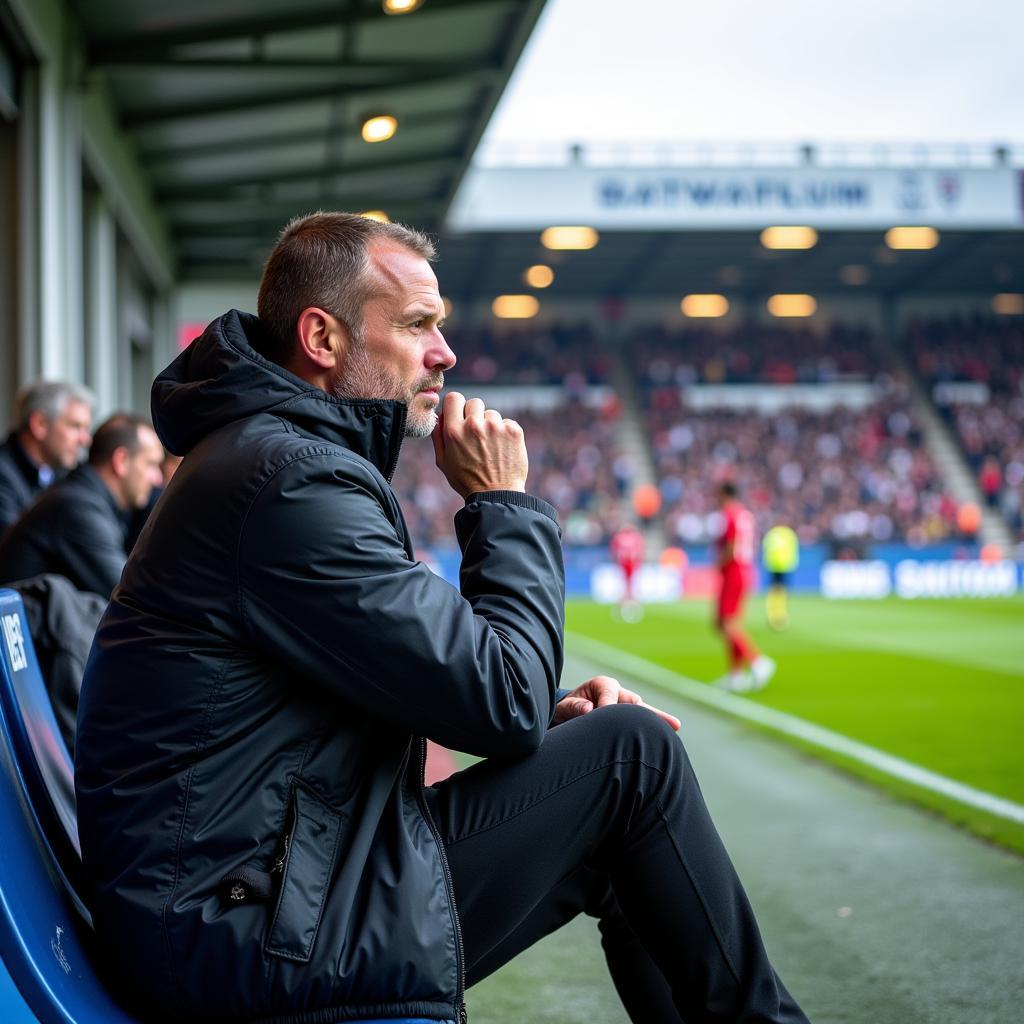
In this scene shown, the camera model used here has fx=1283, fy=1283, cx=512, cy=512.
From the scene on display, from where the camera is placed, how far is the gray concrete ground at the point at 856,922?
3436 mm

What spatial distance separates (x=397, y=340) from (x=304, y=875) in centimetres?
93

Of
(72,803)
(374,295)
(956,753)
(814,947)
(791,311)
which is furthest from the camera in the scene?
(791,311)

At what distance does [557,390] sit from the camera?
124ft

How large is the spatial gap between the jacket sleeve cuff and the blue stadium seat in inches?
32.2

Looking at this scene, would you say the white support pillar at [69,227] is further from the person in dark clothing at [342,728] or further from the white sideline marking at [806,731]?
the person in dark clothing at [342,728]

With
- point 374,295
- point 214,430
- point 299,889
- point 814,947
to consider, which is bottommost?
point 814,947

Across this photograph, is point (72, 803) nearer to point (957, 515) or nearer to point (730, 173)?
point (730, 173)

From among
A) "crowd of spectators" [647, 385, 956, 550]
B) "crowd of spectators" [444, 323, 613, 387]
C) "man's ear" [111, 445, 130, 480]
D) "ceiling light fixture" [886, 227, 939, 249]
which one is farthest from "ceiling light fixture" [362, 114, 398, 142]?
"crowd of spectators" [444, 323, 613, 387]

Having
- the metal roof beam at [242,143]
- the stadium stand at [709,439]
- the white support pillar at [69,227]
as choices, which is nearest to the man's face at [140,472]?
the white support pillar at [69,227]

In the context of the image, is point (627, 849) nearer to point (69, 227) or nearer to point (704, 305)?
point (69, 227)

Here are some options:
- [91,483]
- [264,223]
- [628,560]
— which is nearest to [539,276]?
[628,560]

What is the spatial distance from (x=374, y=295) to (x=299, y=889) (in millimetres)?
1000

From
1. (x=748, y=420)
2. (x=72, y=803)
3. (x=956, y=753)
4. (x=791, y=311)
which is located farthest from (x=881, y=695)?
(x=791, y=311)

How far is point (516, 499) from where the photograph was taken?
2164 millimetres
